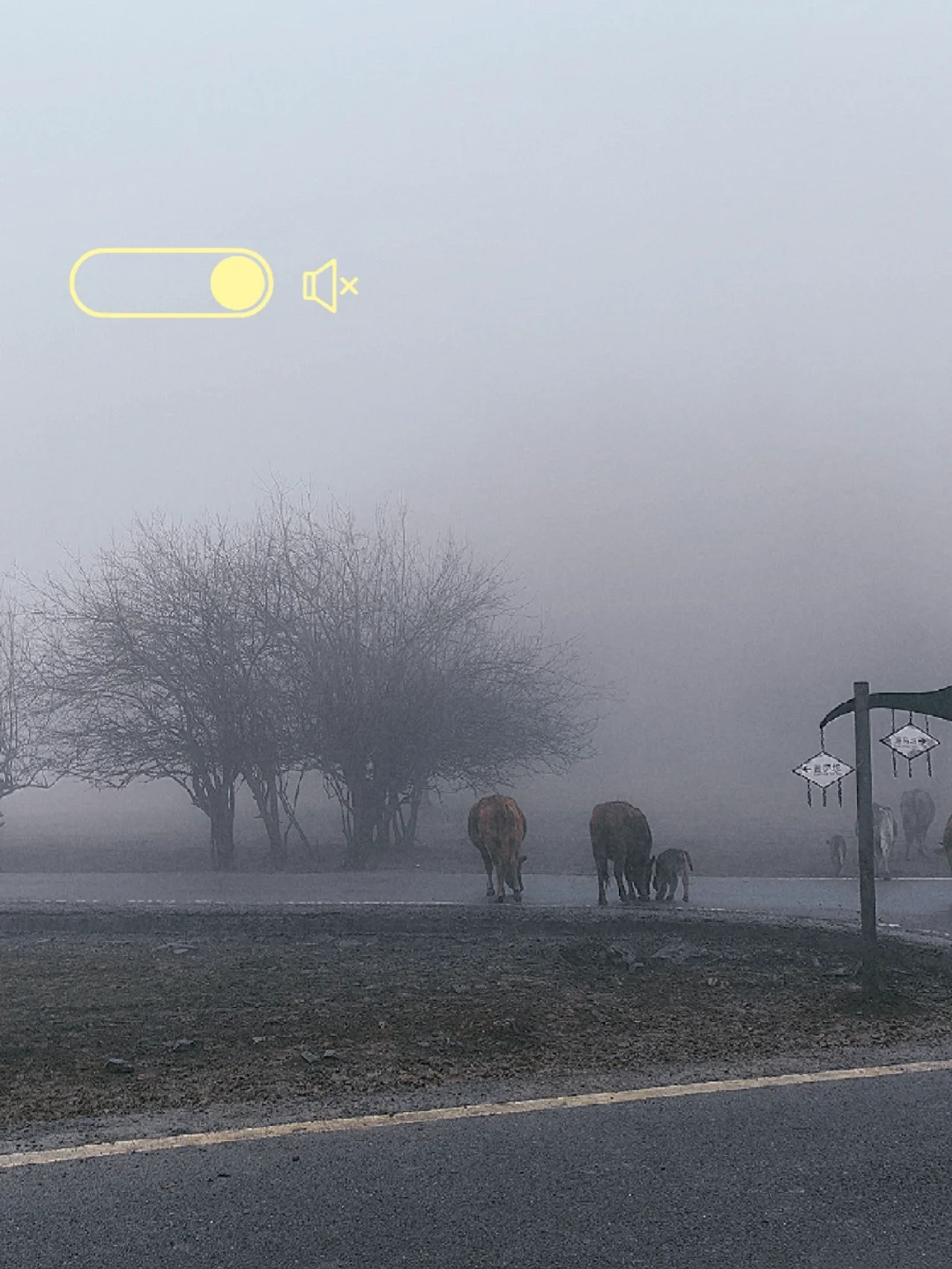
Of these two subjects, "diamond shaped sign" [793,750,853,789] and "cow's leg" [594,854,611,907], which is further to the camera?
"cow's leg" [594,854,611,907]

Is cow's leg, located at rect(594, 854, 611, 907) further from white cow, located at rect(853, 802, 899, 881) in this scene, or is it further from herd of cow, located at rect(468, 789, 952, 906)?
white cow, located at rect(853, 802, 899, 881)

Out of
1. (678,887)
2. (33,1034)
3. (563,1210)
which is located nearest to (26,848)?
(678,887)

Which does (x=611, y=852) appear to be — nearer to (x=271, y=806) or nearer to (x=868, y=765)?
(x=868, y=765)

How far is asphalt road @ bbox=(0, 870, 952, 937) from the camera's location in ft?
47.2

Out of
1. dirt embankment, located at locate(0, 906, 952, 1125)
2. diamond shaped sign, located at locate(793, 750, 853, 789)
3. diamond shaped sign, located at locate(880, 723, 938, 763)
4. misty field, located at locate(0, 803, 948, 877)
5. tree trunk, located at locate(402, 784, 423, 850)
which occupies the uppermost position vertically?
diamond shaped sign, located at locate(880, 723, 938, 763)

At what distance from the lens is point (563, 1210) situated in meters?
4.65

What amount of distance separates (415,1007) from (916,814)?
16308 millimetres

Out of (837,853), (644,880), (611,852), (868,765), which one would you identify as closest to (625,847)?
(611,852)

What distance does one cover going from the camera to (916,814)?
22125 millimetres

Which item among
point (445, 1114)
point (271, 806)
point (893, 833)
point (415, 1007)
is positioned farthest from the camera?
point (271, 806)

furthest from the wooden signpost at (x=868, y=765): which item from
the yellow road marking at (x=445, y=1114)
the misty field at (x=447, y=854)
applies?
the misty field at (x=447, y=854)

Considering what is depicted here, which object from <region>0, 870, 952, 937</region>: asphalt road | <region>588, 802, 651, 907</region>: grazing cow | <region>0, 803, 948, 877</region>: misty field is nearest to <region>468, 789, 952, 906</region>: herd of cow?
<region>588, 802, 651, 907</region>: grazing cow

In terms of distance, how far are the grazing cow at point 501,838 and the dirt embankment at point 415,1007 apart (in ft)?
9.22

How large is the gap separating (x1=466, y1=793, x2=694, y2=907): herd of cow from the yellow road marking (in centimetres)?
878
